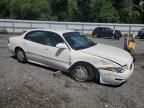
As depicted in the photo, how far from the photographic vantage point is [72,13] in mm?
47156

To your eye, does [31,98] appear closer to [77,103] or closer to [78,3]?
[77,103]

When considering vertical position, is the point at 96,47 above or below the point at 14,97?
above

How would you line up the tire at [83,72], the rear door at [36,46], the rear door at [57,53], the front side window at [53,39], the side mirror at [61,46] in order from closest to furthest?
the tire at [83,72] → the side mirror at [61,46] → the rear door at [57,53] → the front side window at [53,39] → the rear door at [36,46]

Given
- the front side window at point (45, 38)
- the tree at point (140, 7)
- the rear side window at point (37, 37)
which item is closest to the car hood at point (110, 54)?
the front side window at point (45, 38)

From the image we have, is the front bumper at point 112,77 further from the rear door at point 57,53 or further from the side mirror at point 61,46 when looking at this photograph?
the side mirror at point 61,46

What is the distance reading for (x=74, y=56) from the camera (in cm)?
875

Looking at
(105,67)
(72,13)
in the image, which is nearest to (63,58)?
(105,67)

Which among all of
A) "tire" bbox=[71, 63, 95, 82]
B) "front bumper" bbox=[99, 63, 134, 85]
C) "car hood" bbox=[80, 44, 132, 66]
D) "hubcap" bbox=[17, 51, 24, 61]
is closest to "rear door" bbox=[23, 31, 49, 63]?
"hubcap" bbox=[17, 51, 24, 61]

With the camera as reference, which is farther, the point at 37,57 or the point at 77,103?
the point at 37,57

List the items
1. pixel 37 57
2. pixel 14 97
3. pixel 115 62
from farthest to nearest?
pixel 37 57 → pixel 115 62 → pixel 14 97

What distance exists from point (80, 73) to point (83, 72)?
0.36 ft

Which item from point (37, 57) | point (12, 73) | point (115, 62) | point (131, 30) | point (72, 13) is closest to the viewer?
point (115, 62)

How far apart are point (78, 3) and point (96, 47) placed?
4033 cm

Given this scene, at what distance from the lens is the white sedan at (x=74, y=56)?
27.1ft
